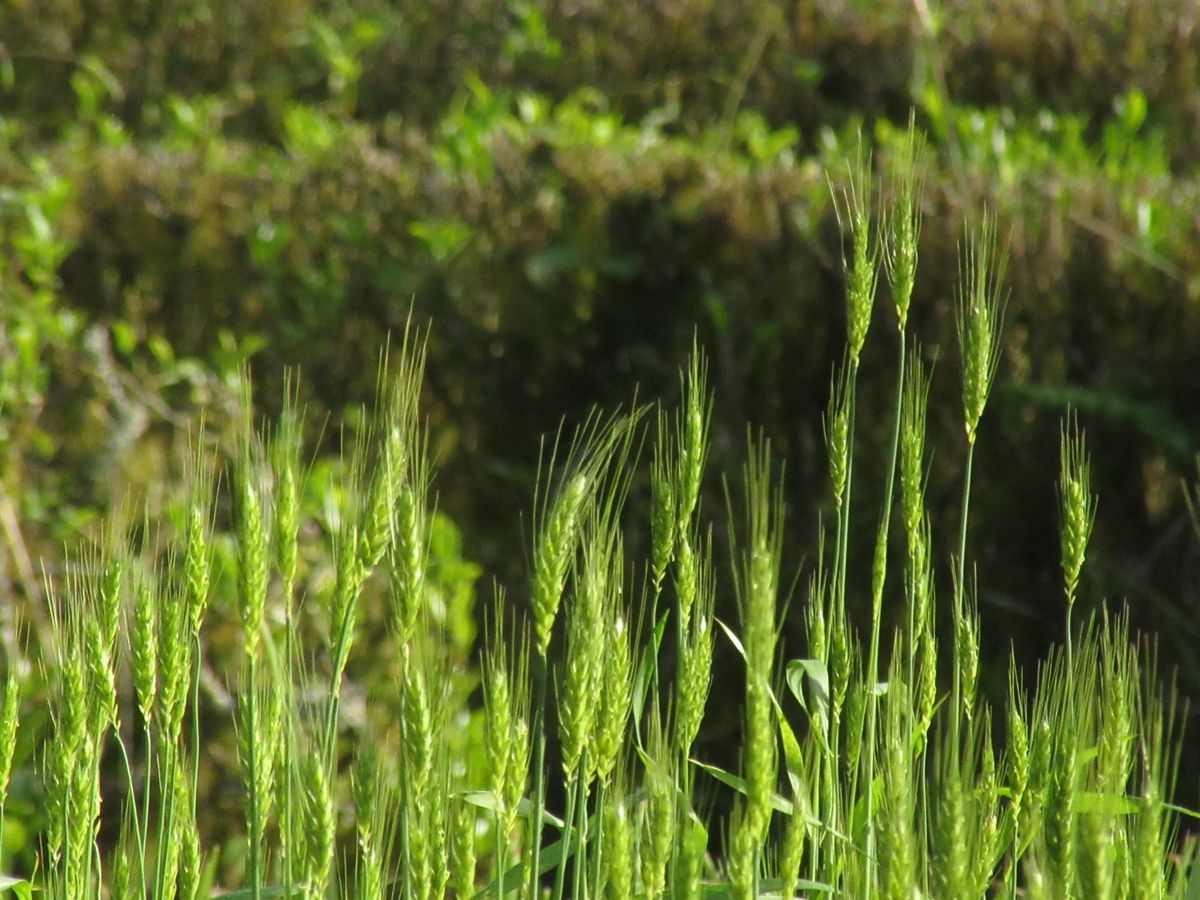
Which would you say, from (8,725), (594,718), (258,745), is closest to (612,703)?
(594,718)

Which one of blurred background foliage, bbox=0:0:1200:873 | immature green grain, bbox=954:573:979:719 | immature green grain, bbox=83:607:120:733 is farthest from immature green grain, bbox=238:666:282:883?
blurred background foliage, bbox=0:0:1200:873

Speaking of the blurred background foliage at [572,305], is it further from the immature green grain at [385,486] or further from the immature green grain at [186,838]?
the immature green grain at [385,486]

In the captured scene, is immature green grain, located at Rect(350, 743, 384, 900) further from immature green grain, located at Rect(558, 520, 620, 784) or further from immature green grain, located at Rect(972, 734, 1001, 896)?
immature green grain, located at Rect(972, 734, 1001, 896)

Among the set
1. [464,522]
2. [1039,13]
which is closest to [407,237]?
[464,522]

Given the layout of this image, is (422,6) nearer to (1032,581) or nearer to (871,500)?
(871,500)

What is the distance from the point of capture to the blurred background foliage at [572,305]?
338cm

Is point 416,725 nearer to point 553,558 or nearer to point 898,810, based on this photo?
point 553,558

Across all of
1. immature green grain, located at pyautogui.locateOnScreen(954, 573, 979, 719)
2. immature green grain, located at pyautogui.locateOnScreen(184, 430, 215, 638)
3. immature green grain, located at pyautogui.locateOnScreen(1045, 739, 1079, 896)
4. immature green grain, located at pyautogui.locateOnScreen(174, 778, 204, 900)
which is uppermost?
immature green grain, located at pyautogui.locateOnScreen(184, 430, 215, 638)

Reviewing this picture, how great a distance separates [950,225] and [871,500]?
29.2 inches

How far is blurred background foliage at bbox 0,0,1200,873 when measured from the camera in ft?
11.1

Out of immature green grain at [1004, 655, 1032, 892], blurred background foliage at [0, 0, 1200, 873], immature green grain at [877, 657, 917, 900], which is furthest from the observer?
blurred background foliage at [0, 0, 1200, 873]

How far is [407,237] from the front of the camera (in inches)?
162

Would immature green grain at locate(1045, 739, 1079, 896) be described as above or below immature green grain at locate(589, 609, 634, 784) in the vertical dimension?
below

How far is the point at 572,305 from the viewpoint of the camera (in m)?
4.12
